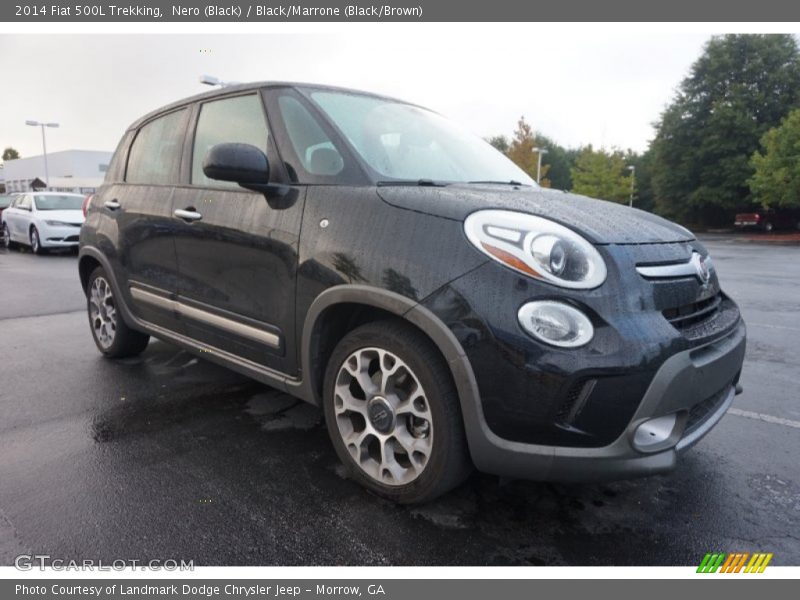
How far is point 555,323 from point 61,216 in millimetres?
14871

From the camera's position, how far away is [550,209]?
7.53ft

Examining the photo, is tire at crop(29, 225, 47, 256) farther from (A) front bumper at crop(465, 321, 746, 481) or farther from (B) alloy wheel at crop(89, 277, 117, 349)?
(A) front bumper at crop(465, 321, 746, 481)

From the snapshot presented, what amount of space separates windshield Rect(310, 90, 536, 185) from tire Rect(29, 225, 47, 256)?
1353 centimetres

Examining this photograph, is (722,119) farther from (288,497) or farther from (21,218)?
(288,497)

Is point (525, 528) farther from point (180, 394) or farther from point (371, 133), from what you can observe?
point (180, 394)

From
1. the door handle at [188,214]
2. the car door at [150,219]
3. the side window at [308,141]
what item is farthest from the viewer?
the car door at [150,219]

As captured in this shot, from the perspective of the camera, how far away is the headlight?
1.99 meters

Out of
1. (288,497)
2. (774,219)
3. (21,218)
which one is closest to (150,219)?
(288,497)

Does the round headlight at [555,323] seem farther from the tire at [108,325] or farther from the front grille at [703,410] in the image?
the tire at [108,325]

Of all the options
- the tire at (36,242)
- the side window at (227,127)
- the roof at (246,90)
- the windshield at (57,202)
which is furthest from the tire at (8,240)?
the side window at (227,127)

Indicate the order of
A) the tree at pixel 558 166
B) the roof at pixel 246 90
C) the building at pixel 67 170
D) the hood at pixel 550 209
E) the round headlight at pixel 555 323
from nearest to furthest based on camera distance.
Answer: the round headlight at pixel 555 323 < the hood at pixel 550 209 < the roof at pixel 246 90 < the building at pixel 67 170 < the tree at pixel 558 166

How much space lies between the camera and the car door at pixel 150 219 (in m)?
3.47

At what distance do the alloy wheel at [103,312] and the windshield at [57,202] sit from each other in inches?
459

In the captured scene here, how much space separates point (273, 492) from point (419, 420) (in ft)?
2.56
